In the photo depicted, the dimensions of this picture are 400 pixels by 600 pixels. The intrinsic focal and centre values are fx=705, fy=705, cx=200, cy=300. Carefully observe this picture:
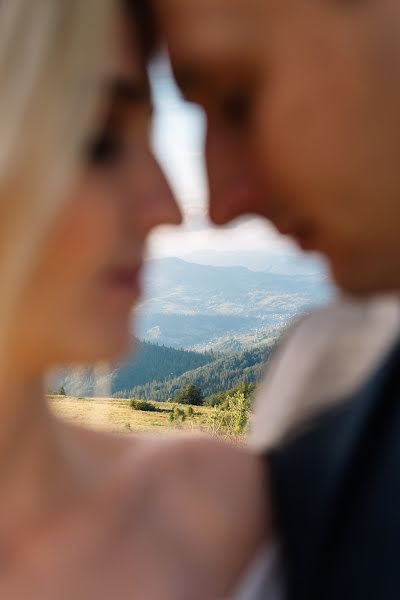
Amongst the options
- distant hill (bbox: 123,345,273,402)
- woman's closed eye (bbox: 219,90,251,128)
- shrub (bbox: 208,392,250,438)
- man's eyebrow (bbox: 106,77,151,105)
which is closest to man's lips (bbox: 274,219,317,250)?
woman's closed eye (bbox: 219,90,251,128)

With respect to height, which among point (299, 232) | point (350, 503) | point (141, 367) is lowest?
point (350, 503)

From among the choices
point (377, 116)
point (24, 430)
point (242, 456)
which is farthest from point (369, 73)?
point (24, 430)

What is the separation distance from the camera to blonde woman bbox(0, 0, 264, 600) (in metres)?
0.70

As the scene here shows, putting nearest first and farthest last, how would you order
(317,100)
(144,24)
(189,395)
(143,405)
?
1. (317,100)
2. (144,24)
3. (143,405)
4. (189,395)

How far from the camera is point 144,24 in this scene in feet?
2.46

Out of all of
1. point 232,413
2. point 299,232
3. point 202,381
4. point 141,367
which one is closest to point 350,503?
point 299,232

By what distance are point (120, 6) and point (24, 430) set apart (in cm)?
53

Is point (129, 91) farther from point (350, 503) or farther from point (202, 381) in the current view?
point (202, 381)

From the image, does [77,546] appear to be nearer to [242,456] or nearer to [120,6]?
[242,456]

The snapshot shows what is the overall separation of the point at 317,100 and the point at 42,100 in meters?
0.27

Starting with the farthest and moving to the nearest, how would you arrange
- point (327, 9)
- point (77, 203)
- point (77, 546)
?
point (77, 546)
point (77, 203)
point (327, 9)

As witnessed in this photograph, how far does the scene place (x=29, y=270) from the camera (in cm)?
73

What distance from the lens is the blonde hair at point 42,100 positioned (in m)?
0.69

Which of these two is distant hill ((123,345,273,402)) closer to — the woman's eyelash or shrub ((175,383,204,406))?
shrub ((175,383,204,406))
